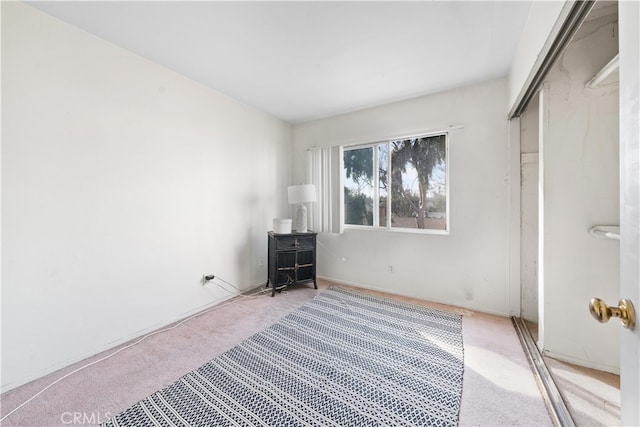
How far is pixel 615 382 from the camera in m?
1.49

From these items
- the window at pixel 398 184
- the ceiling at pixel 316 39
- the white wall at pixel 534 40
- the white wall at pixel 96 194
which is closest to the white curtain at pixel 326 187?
the window at pixel 398 184

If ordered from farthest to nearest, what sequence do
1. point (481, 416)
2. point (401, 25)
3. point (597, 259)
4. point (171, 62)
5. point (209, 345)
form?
point (171, 62) → point (209, 345) → point (401, 25) → point (597, 259) → point (481, 416)

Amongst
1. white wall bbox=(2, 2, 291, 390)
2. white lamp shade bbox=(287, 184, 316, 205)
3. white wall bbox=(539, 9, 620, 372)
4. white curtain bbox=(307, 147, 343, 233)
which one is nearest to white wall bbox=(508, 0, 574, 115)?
white wall bbox=(539, 9, 620, 372)

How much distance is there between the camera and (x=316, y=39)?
1.90 metres

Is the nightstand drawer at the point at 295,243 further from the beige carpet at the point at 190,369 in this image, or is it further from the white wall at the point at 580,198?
the white wall at the point at 580,198

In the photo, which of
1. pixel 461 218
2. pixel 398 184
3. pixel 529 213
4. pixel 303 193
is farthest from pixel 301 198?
pixel 529 213

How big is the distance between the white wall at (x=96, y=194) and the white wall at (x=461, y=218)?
77.8 inches

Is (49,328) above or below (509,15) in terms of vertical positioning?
below

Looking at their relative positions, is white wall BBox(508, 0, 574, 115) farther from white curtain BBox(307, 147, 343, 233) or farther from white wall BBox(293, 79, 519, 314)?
white curtain BBox(307, 147, 343, 233)

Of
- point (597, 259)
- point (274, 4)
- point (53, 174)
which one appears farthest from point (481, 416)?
point (53, 174)

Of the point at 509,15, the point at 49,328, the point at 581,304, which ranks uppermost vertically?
the point at 509,15

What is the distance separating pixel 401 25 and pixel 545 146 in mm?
1352

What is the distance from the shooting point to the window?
113 inches

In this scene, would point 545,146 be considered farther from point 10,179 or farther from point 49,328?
point 49,328
